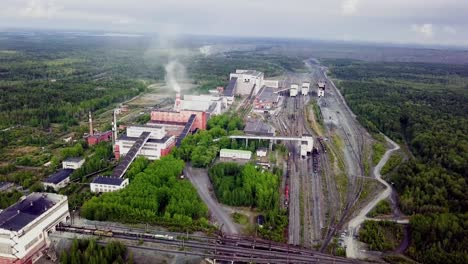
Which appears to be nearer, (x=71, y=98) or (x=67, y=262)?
(x=67, y=262)

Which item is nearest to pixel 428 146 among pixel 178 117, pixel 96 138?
pixel 178 117

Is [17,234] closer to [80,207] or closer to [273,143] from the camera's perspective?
[80,207]

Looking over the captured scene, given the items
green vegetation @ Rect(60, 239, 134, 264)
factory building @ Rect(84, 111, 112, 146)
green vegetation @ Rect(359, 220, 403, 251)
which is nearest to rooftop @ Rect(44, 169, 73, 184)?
factory building @ Rect(84, 111, 112, 146)

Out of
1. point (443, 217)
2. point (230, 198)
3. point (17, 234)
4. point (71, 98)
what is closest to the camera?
point (17, 234)

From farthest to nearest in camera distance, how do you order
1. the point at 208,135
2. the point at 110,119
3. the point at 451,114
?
the point at 451,114 < the point at 110,119 < the point at 208,135

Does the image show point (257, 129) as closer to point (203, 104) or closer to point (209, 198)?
point (203, 104)

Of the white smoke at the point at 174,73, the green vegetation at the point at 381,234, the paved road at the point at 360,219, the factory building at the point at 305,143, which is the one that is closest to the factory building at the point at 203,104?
the factory building at the point at 305,143

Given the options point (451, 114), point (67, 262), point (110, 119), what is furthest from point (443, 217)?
point (110, 119)

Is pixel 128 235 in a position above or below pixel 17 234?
below
